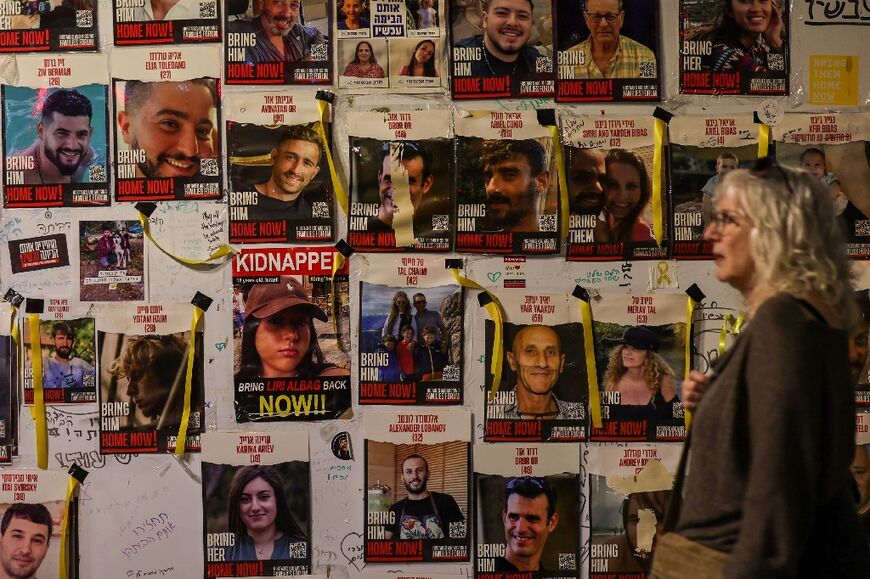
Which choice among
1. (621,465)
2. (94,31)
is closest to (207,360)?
(94,31)

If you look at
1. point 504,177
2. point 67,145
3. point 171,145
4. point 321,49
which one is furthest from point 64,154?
point 504,177

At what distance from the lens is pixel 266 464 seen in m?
2.76

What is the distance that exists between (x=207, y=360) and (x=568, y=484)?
44.5 inches

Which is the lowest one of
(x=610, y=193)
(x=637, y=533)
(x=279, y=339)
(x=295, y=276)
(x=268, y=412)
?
(x=637, y=533)

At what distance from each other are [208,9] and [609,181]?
4.23 feet

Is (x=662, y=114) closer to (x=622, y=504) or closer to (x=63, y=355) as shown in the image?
(x=622, y=504)

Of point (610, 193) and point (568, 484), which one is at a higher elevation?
point (610, 193)

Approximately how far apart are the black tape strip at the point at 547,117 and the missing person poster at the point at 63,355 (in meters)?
1.46

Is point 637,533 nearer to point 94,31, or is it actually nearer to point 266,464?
point 266,464

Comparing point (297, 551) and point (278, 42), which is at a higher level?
point (278, 42)

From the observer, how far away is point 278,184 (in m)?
2.75

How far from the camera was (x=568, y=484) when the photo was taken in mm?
2768

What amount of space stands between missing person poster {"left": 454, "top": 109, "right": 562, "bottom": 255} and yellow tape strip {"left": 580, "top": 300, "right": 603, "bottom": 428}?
21cm

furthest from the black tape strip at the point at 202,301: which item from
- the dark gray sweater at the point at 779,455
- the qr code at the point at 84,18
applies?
the dark gray sweater at the point at 779,455
